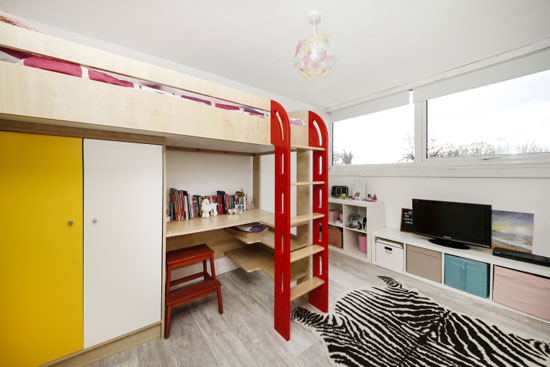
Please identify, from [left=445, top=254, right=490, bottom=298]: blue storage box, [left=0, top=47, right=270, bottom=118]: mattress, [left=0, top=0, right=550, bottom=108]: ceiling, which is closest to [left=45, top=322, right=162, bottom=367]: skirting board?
[left=0, top=47, right=270, bottom=118]: mattress

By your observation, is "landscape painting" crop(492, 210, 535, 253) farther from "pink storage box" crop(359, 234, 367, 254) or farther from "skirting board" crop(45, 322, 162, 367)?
"skirting board" crop(45, 322, 162, 367)

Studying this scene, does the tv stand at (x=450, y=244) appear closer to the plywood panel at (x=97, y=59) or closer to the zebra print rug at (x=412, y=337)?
the zebra print rug at (x=412, y=337)

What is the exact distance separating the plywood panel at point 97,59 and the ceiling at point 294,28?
2.28 feet

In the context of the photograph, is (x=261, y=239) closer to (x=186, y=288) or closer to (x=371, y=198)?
(x=186, y=288)

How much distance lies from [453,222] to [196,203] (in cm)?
296

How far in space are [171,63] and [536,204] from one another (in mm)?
4026

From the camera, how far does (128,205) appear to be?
1.43m

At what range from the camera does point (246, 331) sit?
1626 mm

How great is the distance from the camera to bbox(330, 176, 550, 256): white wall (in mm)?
1960

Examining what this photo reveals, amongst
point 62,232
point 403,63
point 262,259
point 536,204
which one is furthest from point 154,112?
point 536,204

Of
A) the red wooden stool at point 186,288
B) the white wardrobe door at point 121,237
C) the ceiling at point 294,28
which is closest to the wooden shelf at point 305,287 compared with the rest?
the red wooden stool at point 186,288

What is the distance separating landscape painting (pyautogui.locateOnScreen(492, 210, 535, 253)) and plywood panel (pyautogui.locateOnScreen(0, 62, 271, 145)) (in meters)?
2.90

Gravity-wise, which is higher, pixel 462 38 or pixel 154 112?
pixel 462 38

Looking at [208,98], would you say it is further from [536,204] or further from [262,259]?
[536,204]
